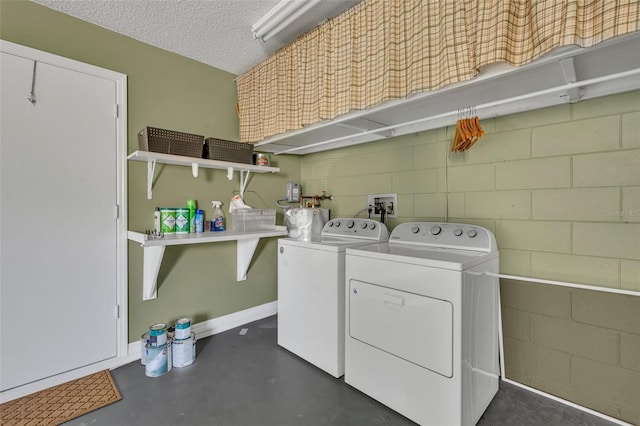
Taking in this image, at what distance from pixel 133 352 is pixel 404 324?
2.00m

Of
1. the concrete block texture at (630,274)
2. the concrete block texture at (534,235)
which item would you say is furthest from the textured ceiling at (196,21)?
the concrete block texture at (630,274)

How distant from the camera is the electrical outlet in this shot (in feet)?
7.67

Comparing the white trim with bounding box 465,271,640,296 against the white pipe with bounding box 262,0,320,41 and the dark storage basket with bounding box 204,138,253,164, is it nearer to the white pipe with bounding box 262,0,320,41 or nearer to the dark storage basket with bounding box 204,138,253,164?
the white pipe with bounding box 262,0,320,41

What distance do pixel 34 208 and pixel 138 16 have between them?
1.40m

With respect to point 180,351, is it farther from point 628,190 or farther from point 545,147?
point 628,190

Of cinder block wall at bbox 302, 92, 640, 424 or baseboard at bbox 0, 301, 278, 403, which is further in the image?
baseboard at bbox 0, 301, 278, 403

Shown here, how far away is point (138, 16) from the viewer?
1865mm

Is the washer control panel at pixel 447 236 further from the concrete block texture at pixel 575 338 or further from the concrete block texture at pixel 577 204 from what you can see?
the concrete block texture at pixel 575 338

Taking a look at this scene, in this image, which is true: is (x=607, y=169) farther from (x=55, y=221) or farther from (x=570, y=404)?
(x=55, y=221)

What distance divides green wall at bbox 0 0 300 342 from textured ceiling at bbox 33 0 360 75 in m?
0.10

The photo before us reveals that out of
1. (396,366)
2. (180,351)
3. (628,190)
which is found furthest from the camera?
(180,351)

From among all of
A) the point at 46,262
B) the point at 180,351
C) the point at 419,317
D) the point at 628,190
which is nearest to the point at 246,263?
the point at 180,351

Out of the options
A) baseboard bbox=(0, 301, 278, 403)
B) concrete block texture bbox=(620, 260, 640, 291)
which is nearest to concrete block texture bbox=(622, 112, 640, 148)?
concrete block texture bbox=(620, 260, 640, 291)

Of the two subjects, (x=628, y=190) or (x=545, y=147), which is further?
(x=545, y=147)
